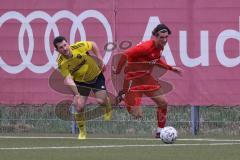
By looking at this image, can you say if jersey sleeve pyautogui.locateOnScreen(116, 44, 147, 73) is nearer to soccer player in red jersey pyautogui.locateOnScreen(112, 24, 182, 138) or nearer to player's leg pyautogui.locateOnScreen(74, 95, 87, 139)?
soccer player in red jersey pyautogui.locateOnScreen(112, 24, 182, 138)

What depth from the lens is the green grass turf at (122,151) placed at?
1280 centimetres

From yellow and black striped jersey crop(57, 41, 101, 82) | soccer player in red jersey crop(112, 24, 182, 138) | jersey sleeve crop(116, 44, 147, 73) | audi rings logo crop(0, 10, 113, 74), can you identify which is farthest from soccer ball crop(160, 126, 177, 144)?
audi rings logo crop(0, 10, 113, 74)

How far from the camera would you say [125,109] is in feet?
64.0

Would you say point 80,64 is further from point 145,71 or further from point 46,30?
point 46,30

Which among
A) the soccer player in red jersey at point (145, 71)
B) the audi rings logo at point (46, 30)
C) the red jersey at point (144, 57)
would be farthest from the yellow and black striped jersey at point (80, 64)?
→ the audi rings logo at point (46, 30)

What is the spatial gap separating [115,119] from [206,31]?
281cm

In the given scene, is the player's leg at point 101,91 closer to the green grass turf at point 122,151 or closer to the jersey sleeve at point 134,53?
the jersey sleeve at point 134,53

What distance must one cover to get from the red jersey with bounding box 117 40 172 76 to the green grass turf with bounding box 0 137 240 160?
1.43m

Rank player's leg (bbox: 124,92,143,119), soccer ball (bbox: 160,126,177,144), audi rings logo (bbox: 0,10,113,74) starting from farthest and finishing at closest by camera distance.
Answer: audi rings logo (bbox: 0,10,113,74), player's leg (bbox: 124,92,143,119), soccer ball (bbox: 160,126,177,144)

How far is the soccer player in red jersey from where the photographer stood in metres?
16.7

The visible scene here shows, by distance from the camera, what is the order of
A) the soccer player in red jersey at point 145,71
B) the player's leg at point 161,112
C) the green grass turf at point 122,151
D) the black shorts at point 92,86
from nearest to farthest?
the green grass turf at point 122,151 < the soccer player in red jersey at point 145,71 < the player's leg at point 161,112 < the black shorts at point 92,86

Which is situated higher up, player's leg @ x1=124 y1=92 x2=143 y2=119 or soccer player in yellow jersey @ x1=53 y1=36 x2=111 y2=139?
soccer player in yellow jersey @ x1=53 y1=36 x2=111 y2=139

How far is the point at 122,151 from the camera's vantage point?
1395 centimetres

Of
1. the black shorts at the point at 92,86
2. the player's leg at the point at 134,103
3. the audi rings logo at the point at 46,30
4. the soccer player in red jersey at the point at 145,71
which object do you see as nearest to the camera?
the soccer player in red jersey at the point at 145,71
